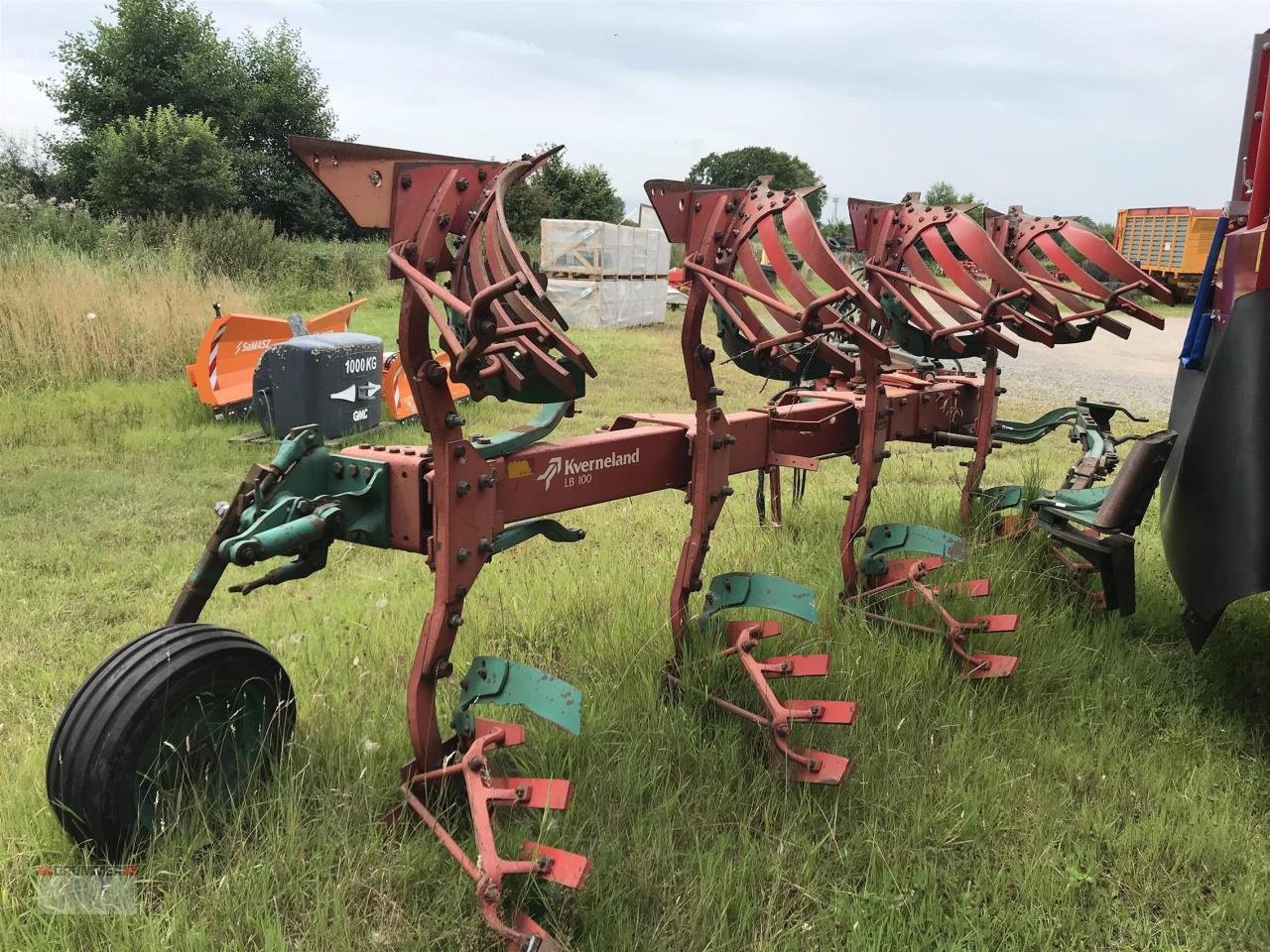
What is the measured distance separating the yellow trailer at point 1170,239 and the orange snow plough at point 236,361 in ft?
61.0

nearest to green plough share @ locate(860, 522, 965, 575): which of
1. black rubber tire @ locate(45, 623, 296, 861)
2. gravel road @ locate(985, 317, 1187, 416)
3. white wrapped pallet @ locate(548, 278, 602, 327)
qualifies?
black rubber tire @ locate(45, 623, 296, 861)

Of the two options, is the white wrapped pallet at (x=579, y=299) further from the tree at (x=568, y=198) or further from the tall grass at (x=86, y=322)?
the tree at (x=568, y=198)

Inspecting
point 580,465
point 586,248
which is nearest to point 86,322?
point 580,465

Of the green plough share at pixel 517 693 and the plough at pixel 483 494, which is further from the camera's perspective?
the green plough share at pixel 517 693

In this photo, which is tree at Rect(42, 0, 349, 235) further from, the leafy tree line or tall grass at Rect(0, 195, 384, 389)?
tall grass at Rect(0, 195, 384, 389)

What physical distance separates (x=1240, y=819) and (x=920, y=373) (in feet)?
8.84

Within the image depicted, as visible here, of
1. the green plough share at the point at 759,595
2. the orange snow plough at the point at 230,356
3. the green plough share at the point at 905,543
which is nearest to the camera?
the green plough share at the point at 759,595

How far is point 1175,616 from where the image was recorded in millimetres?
4297

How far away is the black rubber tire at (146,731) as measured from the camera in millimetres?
2100

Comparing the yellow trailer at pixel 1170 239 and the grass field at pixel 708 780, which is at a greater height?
the yellow trailer at pixel 1170 239

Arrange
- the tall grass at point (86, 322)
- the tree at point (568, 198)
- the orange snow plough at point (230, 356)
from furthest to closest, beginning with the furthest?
1. the tree at point (568, 198)
2. the tall grass at point (86, 322)
3. the orange snow plough at point (230, 356)

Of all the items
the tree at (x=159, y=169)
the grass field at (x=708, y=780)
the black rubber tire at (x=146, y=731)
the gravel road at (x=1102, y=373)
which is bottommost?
the grass field at (x=708, y=780)

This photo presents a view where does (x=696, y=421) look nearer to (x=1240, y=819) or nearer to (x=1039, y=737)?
(x=1039, y=737)

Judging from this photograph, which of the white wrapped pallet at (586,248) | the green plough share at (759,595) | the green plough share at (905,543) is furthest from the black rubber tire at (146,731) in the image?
the white wrapped pallet at (586,248)
